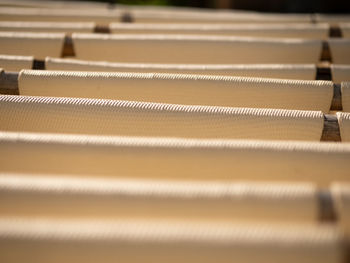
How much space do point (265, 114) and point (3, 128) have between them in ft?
1.85

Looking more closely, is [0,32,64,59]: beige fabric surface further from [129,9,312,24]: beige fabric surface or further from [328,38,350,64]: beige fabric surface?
[328,38,350,64]: beige fabric surface

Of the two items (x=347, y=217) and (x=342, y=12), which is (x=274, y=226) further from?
(x=342, y=12)

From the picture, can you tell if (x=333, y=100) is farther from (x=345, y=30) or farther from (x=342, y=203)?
(x=345, y=30)

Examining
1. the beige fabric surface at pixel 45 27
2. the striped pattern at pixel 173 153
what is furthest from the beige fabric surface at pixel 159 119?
the beige fabric surface at pixel 45 27

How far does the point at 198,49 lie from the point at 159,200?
62 centimetres

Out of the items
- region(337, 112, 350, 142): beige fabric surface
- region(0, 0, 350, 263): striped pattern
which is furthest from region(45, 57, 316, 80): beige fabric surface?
region(337, 112, 350, 142): beige fabric surface

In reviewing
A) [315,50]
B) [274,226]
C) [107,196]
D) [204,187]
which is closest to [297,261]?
[274,226]

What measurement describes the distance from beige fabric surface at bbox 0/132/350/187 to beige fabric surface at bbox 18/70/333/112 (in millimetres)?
218

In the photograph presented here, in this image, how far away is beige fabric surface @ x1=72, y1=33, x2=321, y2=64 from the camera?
3.37ft

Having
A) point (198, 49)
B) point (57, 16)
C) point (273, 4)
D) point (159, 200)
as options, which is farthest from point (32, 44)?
point (273, 4)

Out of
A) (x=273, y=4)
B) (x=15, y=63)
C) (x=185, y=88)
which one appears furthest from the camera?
(x=273, y=4)

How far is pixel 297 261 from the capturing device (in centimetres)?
46

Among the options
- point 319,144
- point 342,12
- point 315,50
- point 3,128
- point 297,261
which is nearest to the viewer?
point 297,261

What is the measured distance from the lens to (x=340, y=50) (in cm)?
104
